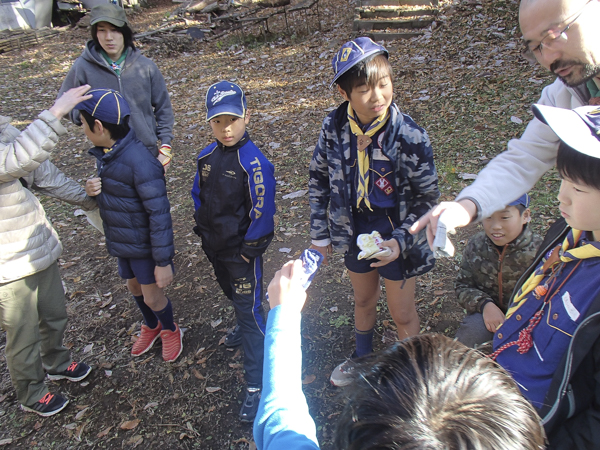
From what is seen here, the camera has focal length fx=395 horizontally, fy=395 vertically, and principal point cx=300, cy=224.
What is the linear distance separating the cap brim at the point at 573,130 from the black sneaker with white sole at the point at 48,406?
3.87m

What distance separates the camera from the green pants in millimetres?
2889

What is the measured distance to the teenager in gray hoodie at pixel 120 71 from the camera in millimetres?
3566

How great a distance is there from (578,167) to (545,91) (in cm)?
81

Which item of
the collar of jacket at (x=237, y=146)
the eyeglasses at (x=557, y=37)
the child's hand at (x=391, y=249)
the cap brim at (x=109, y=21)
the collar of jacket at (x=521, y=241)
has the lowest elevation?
the collar of jacket at (x=521, y=241)

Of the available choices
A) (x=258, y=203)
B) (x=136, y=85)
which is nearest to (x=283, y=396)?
(x=258, y=203)

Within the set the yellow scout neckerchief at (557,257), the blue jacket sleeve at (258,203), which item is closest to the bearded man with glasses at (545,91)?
the yellow scout neckerchief at (557,257)

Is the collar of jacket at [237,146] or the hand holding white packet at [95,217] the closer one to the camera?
the collar of jacket at [237,146]

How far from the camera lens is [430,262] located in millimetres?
2520

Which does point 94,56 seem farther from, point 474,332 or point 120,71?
point 474,332

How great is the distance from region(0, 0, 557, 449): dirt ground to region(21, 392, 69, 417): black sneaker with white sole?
7cm

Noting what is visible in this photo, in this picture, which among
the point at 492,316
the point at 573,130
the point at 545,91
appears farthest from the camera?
the point at 492,316

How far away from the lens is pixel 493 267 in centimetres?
260

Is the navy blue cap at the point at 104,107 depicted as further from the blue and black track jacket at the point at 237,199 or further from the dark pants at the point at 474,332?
the dark pants at the point at 474,332

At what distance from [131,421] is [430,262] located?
264 cm
